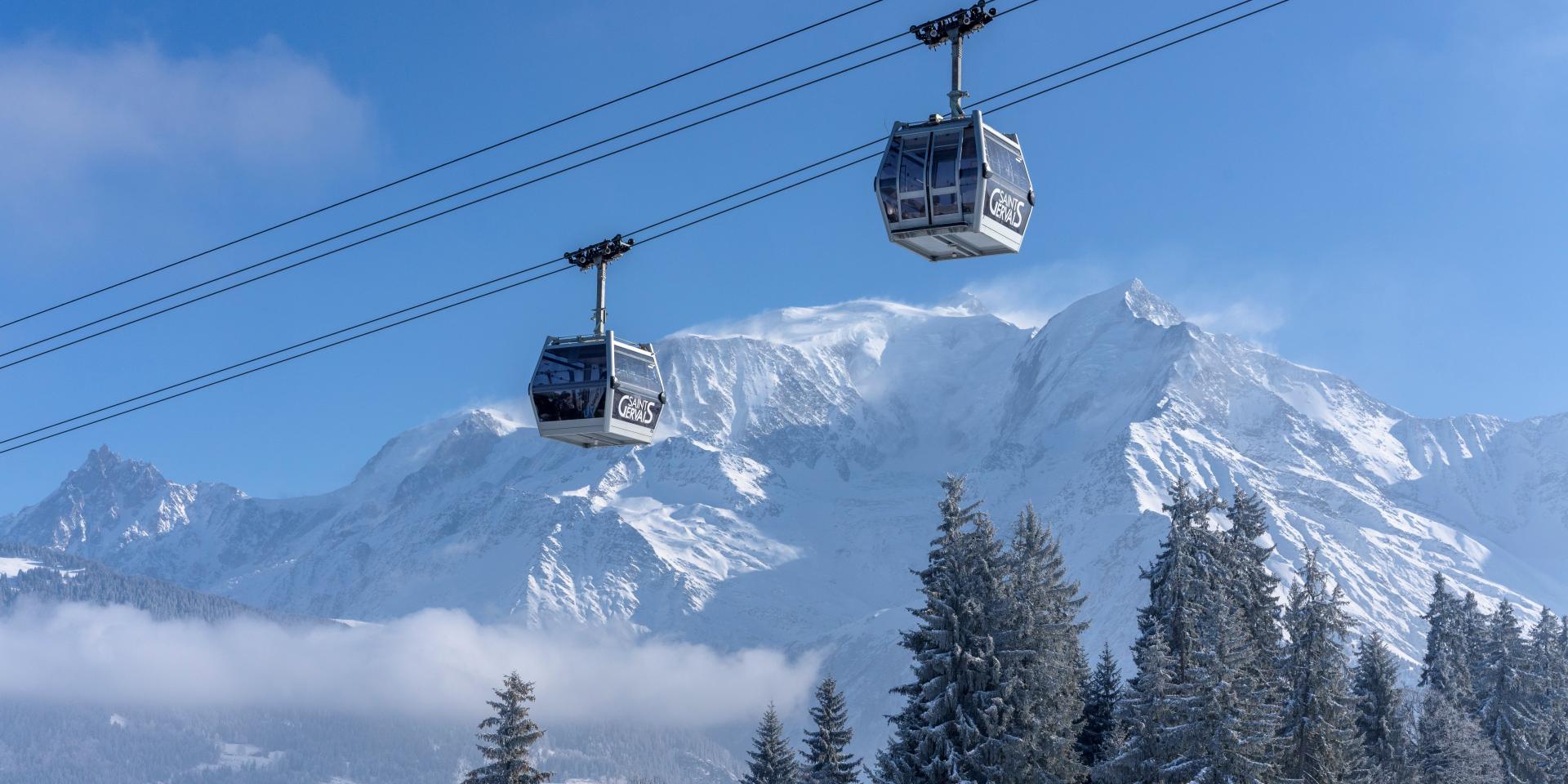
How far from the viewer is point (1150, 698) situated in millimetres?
50562

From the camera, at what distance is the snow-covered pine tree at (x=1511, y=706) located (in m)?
77.1

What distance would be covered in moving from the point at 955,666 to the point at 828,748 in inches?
715

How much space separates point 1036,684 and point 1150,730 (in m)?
3.37

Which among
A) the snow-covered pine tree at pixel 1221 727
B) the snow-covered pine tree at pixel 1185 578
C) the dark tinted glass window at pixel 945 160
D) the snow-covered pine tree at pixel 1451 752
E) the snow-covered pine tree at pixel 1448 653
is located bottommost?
the snow-covered pine tree at pixel 1221 727

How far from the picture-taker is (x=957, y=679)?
5062cm

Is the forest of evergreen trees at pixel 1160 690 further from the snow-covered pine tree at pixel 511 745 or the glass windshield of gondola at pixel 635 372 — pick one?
the glass windshield of gondola at pixel 635 372

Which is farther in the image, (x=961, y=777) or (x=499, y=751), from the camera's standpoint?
(x=499, y=751)

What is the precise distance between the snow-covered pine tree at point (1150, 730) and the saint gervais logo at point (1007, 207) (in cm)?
2280

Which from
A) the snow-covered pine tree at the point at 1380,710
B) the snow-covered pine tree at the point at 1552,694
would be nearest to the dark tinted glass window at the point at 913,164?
the snow-covered pine tree at the point at 1380,710

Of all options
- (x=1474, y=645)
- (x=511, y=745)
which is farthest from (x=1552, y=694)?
(x=511, y=745)

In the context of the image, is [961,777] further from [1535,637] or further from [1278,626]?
[1535,637]

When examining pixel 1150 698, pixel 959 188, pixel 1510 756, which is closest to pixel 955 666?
pixel 1150 698

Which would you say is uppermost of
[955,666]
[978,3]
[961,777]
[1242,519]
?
[1242,519]

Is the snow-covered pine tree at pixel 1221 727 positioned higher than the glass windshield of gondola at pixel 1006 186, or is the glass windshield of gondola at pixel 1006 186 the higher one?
the glass windshield of gondola at pixel 1006 186
